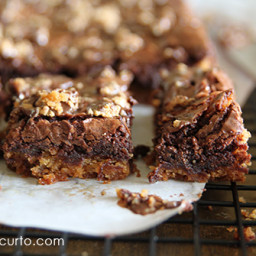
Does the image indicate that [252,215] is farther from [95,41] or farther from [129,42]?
[95,41]

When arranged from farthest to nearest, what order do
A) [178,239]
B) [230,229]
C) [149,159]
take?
[149,159] → [230,229] → [178,239]

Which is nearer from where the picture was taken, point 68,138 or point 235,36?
point 68,138

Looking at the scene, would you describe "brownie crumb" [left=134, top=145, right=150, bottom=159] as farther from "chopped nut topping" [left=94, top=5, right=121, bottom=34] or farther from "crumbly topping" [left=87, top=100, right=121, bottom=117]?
"chopped nut topping" [left=94, top=5, right=121, bottom=34]

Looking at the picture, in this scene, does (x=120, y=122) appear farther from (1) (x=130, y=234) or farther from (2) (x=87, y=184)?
(1) (x=130, y=234)

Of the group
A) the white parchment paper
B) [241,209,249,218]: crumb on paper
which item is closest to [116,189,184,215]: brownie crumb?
the white parchment paper

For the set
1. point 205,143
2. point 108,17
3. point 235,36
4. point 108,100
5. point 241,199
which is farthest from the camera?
point 235,36

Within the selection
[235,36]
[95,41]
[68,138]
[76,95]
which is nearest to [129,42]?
[95,41]

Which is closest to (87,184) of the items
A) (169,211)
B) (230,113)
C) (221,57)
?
(169,211)
